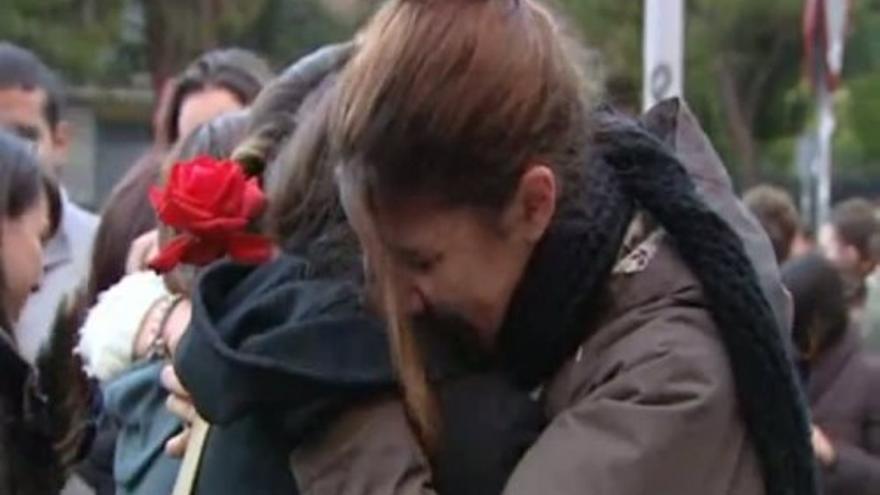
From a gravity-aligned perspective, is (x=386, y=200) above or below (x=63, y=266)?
above

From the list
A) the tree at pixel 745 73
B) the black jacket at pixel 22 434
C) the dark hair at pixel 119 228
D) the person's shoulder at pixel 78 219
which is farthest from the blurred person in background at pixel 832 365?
the tree at pixel 745 73

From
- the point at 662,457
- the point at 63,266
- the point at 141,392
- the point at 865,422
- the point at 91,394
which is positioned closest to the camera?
the point at 662,457

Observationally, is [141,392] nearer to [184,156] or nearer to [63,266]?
[184,156]

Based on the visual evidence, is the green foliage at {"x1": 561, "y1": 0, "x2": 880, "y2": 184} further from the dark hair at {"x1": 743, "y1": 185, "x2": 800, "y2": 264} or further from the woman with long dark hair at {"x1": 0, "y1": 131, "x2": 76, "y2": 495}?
the woman with long dark hair at {"x1": 0, "y1": 131, "x2": 76, "y2": 495}

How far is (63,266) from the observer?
5.21 meters

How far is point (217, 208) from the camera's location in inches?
86.4

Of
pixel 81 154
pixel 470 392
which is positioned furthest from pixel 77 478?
pixel 81 154

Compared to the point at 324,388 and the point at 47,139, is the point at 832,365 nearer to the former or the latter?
the point at 47,139

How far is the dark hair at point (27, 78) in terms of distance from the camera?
237 inches

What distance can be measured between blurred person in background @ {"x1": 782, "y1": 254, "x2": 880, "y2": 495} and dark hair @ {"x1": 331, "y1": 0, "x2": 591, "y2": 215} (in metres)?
3.85

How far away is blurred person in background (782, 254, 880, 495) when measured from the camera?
5.91 m

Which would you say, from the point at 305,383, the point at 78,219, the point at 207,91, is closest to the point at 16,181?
the point at 305,383

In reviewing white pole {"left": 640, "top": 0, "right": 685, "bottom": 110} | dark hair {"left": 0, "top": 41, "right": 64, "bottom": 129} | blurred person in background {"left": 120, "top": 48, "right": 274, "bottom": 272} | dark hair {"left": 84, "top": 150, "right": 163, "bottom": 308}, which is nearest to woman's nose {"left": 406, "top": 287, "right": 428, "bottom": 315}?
dark hair {"left": 84, "top": 150, "right": 163, "bottom": 308}

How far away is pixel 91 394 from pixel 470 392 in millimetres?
1203
